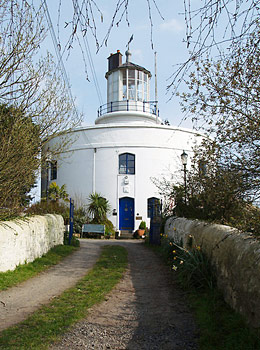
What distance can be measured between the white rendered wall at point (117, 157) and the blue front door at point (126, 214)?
1.44 ft

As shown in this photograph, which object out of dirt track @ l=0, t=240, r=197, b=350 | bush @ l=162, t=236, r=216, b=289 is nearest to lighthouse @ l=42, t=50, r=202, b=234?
dirt track @ l=0, t=240, r=197, b=350

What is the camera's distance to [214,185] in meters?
7.64

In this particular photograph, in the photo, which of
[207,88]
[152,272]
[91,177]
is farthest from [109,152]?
[207,88]

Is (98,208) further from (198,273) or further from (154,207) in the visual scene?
(198,273)

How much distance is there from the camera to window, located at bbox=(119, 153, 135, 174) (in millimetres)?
27203

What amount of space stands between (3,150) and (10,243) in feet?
6.83

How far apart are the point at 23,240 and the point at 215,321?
5.62 meters

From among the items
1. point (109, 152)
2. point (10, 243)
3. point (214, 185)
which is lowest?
point (10, 243)

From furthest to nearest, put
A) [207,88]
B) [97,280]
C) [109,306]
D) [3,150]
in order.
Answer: [3,150]
[97,280]
[207,88]
[109,306]

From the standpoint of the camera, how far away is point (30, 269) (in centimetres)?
848

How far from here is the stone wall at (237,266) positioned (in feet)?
12.4

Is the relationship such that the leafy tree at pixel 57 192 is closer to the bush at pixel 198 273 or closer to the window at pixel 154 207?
the window at pixel 154 207

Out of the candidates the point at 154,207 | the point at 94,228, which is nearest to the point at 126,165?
the point at 94,228

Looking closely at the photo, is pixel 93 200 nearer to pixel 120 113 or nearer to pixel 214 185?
pixel 120 113
